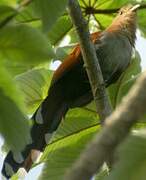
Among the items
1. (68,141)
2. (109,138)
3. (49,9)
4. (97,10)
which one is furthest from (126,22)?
(109,138)

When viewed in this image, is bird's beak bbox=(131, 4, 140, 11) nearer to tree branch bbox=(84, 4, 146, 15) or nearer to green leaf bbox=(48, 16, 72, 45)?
tree branch bbox=(84, 4, 146, 15)

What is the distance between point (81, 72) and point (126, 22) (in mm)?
446

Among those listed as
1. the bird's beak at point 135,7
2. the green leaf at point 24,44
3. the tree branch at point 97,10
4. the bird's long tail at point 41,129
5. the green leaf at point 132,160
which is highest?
the green leaf at point 24,44

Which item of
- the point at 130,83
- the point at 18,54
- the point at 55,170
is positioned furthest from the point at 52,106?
the point at 18,54

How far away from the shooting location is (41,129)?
2.51m

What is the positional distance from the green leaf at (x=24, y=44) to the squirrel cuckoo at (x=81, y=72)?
1532mm

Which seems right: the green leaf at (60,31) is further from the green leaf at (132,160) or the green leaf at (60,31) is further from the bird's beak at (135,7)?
the green leaf at (132,160)

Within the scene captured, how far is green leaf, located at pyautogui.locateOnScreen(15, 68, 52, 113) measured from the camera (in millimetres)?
2486

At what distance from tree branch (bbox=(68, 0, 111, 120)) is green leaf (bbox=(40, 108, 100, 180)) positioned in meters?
0.43

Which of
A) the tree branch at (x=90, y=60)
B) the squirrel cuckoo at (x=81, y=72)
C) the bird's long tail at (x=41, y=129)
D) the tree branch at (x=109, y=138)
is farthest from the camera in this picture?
the squirrel cuckoo at (x=81, y=72)

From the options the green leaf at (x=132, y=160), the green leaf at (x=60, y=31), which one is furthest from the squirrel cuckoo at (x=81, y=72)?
the green leaf at (x=132, y=160)

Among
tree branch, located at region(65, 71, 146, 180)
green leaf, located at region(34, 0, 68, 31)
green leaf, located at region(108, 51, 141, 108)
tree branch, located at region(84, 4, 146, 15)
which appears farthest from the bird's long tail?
tree branch, located at region(65, 71, 146, 180)

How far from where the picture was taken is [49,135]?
249cm

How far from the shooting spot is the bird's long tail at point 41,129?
2119mm
